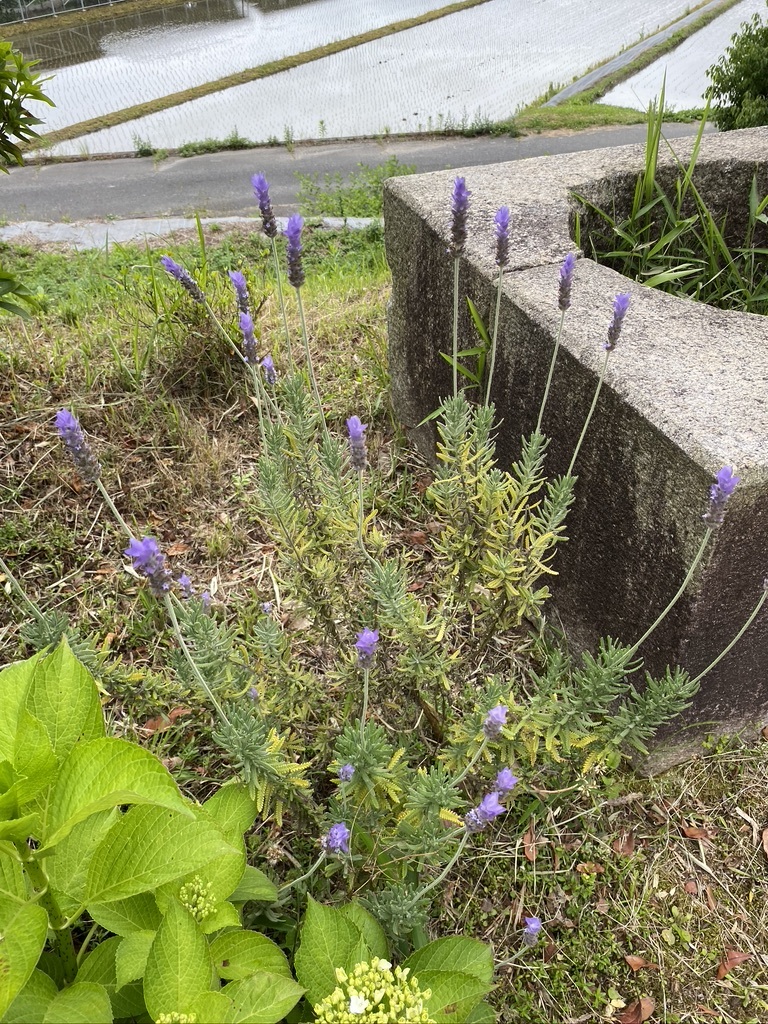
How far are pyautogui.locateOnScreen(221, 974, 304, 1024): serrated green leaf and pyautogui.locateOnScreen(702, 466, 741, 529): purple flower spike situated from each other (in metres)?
1.02

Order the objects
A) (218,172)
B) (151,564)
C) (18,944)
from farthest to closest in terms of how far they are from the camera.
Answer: (218,172)
(151,564)
(18,944)

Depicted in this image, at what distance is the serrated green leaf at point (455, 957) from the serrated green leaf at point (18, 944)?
25.2 inches

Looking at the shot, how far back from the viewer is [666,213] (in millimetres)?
2592

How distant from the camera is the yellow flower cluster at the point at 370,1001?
101 cm

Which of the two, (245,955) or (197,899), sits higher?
(197,899)

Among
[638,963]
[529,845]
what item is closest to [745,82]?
[529,845]

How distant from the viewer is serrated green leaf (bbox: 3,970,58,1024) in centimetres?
105

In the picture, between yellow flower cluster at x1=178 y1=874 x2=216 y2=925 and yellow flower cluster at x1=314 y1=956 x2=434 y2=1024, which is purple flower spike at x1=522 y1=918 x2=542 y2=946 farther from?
yellow flower cluster at x1=178 y1=874 x2=216 y2=925

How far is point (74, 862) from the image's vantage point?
1.19 meters

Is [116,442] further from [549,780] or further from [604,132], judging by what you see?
[604,132]

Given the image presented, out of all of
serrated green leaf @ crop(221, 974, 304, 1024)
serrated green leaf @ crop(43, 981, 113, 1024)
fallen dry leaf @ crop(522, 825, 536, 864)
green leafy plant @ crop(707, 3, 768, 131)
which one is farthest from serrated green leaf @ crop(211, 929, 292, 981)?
green leafy plant @ crop(707, 3, 768, 131)

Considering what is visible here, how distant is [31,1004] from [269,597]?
132cm

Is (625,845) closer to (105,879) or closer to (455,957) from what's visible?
Answer: (455,957)

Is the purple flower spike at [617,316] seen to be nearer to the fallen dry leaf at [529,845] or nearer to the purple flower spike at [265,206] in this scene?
the purple flower spike at [265,206]
